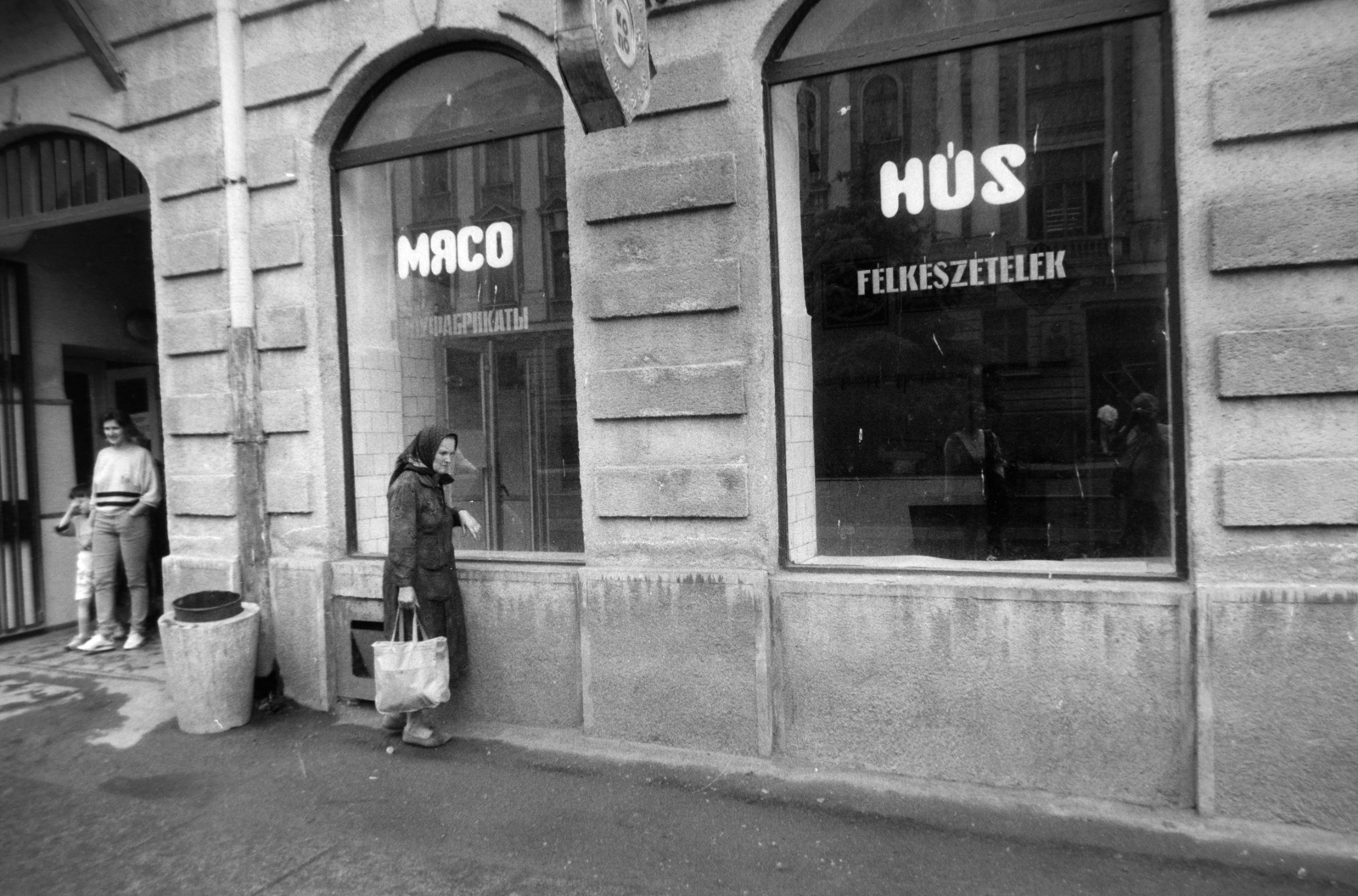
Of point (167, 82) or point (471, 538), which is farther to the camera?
point (167, 82)

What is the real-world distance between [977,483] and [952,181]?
1661 millimetres

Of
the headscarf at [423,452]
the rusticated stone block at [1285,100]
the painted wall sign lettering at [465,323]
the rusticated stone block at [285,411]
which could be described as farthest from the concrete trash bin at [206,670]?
the rusticated stone block at [1285,100]

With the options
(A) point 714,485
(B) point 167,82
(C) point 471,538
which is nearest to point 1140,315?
(A) point 714,485

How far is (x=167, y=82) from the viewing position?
6.87 metres

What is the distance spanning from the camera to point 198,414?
270 inches

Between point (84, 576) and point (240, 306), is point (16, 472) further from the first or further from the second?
point (240, 306)

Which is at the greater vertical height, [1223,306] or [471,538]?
[1223,306]

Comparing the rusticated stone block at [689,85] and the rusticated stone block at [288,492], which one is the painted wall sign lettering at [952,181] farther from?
the rusticated stone block at [288,492]

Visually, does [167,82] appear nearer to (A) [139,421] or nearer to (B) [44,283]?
(B) [44,283]

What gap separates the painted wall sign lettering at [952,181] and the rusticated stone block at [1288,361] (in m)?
1.40

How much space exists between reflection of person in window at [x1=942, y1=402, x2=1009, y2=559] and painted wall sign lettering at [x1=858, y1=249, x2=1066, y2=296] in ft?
2.27

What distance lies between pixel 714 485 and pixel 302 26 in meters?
4.23

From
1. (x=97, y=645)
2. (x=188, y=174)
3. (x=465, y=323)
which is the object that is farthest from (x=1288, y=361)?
(x=97, y=645)

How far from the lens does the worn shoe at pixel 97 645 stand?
8.09 metres
